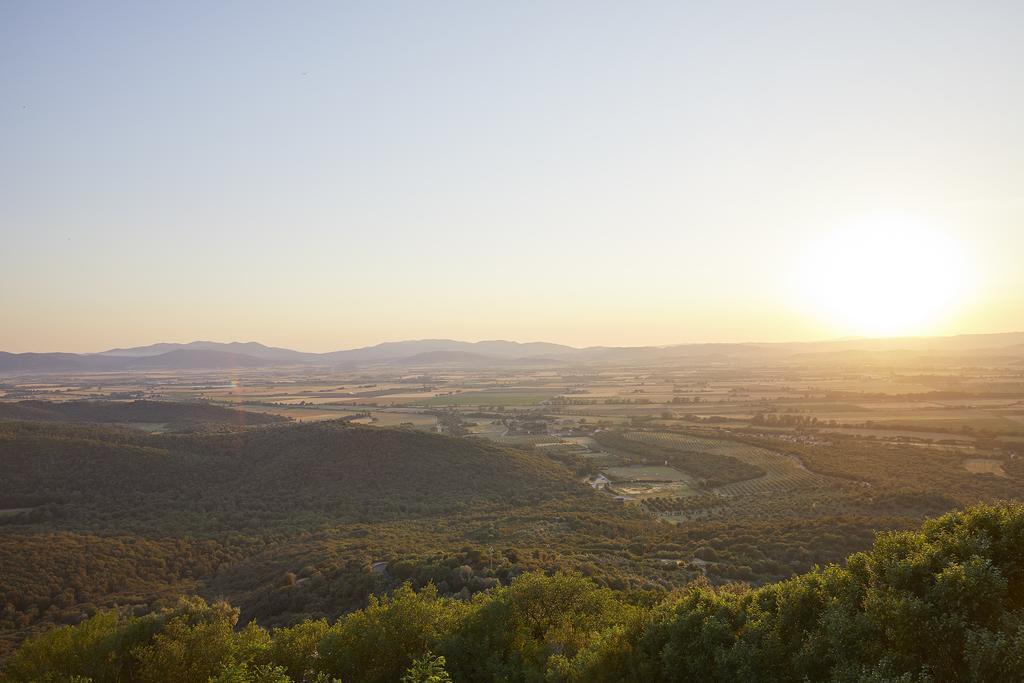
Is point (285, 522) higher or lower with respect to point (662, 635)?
lower

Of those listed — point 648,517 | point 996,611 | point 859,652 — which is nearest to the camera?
point 996,611

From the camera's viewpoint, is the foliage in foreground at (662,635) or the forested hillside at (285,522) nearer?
the foliage in foreground at (662,635)

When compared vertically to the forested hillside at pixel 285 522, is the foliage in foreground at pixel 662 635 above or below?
above

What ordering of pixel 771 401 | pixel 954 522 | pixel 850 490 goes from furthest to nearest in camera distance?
pixel 771 401, pixel 850 490, pixel 954 522

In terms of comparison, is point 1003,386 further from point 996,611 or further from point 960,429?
point 996,611

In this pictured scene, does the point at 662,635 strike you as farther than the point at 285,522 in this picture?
No

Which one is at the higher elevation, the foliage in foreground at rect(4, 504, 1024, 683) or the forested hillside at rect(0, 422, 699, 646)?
the foliage in foreground at rect(4, 504, 1024, 683)

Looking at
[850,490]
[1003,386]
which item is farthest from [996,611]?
[1003,386]

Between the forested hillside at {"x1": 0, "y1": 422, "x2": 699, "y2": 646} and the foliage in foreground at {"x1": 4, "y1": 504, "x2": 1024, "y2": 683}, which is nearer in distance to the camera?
the foliage in foreground at {"x1": 4, "y1": 504, "x2": 1024, "y2": 683}
